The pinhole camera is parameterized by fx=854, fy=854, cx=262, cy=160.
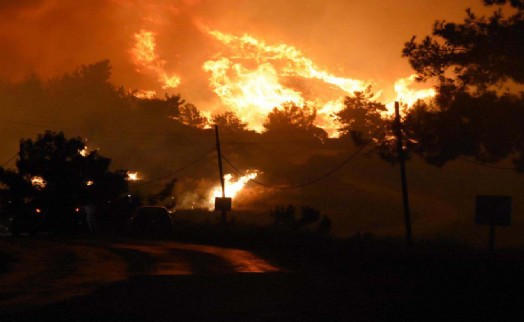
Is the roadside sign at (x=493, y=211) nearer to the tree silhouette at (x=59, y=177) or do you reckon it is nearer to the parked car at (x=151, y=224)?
the parked car at (x=151, y=224)

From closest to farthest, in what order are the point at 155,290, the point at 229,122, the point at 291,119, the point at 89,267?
the point at 155,290 < the point at 89,267 < the point at 291,119 < the point at 229,122

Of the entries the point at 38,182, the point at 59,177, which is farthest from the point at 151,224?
the point at 38,182

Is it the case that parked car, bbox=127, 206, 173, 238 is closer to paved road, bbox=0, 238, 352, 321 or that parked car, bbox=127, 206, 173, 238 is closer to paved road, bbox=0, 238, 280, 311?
paved road, bbox=0, 238, 280, 311

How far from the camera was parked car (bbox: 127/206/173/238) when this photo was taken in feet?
144

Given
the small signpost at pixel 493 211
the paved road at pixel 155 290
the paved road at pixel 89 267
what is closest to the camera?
the paved road at pixel 155 290

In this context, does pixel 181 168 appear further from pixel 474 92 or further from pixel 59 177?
pixel 474 92

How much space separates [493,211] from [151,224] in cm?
2314

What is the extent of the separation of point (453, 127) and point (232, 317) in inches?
888

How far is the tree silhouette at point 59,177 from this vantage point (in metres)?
56.8

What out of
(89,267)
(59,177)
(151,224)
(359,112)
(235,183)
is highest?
(359,112)

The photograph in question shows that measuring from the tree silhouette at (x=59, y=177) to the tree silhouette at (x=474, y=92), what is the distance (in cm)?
2894

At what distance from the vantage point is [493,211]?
24.5 meters

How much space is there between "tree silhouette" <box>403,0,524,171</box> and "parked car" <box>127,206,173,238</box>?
14.9 m

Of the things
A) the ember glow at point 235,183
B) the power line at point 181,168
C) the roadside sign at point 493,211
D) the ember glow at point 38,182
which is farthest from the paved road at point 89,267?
the power line at point 181,168
